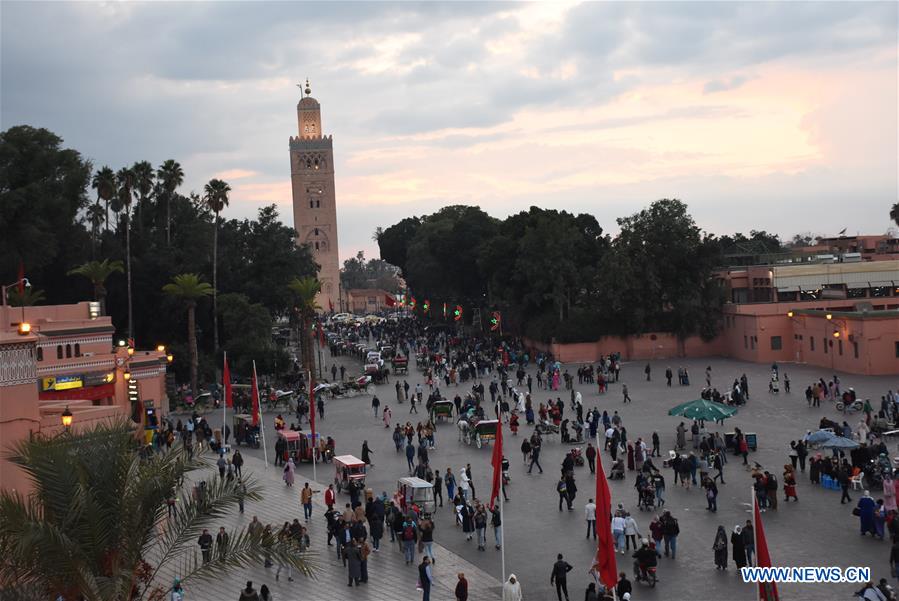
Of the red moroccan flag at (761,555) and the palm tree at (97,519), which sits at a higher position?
the palm tree at (97,519)

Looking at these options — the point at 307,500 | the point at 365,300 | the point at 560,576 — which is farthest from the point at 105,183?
the point at 365,300

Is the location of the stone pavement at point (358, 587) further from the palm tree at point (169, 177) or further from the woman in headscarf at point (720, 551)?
the palm tree at point (169, 177)

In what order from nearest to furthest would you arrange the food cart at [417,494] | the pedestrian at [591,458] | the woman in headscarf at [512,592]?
the woman in headscarf at [512,592], the food cart at [417,494], the pedestrian at [591,458]

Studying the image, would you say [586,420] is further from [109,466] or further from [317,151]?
[317,151]

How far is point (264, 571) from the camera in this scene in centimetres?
1848

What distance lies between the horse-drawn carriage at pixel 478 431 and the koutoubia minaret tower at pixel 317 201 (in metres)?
96.1

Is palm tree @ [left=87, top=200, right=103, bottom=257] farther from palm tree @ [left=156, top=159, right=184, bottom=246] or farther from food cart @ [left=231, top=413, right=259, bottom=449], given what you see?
food cart @ [left=231, top=413, right=259, bottom=449]

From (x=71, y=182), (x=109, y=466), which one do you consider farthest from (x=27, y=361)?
(x=71, y=182)

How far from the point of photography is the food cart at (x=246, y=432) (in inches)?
1300

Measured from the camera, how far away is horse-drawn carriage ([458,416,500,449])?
30.1 m

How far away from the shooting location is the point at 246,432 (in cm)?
3328

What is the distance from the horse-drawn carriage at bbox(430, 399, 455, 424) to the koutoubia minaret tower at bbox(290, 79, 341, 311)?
91.7m

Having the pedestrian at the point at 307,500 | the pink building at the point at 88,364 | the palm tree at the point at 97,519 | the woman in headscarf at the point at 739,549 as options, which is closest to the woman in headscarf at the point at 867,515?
the woman in headscarf at the point at 739,549

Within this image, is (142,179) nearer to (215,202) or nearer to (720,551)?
(215,202)
